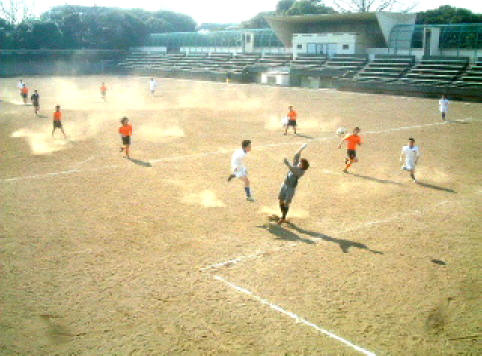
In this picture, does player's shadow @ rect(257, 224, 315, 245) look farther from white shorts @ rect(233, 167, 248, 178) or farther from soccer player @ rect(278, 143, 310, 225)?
white shorts @ rect(233, 167, 248, 178)

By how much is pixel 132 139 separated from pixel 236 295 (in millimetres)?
16345

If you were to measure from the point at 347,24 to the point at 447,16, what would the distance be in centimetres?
1608

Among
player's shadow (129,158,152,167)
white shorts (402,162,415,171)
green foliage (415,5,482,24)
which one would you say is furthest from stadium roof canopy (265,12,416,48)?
player's shadow (129,158,152,167)

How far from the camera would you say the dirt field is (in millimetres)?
7258

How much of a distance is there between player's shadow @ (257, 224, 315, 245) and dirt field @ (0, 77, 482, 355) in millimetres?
48

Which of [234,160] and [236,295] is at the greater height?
[234,160]

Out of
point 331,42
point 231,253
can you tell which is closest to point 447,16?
point 331,42

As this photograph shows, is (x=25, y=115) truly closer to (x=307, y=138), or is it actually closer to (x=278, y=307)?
(x=307, y=138)

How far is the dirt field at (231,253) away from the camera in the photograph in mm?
7258

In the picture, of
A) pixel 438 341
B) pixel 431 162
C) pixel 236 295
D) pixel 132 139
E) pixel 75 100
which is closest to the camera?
pixel 438 341

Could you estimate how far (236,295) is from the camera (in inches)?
331

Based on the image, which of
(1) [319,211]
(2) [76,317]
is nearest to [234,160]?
(1) [319,211]

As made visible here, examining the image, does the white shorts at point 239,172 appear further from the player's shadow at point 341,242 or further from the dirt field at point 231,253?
the player's shadow at point 341,242

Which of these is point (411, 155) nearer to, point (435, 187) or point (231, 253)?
point (435, 187)
